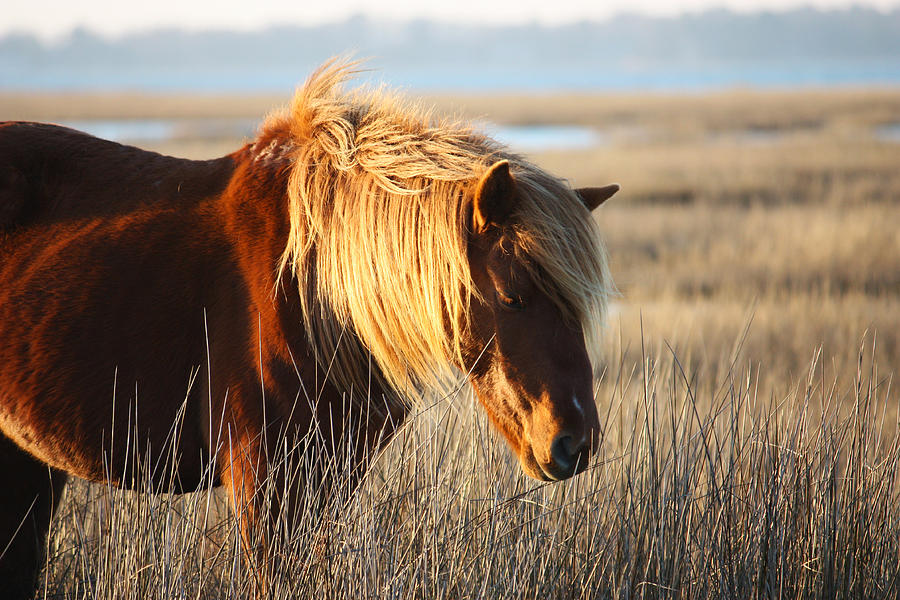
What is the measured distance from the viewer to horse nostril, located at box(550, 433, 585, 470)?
70.9 inches

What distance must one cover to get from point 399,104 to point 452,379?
2.60 feet

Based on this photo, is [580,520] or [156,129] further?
[156,129]

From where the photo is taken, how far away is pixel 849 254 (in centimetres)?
935

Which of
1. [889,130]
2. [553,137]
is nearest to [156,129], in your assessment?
[553,137]

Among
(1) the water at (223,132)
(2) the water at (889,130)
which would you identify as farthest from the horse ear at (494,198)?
(2) the water at (889,130)

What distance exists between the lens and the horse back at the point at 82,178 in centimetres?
213

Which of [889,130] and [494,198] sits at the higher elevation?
[494,198]

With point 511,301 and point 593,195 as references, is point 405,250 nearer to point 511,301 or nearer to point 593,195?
point 511,301

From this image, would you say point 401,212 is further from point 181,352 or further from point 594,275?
point 181,352

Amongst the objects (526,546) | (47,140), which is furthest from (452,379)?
(47,140)

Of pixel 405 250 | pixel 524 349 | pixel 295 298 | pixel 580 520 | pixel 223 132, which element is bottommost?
pixel 580 520

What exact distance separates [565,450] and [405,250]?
24.6 inches

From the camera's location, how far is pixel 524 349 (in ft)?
6.06

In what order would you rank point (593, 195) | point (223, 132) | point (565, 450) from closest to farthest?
point (565, 450)
point (593, 195)
point (223, 132)
